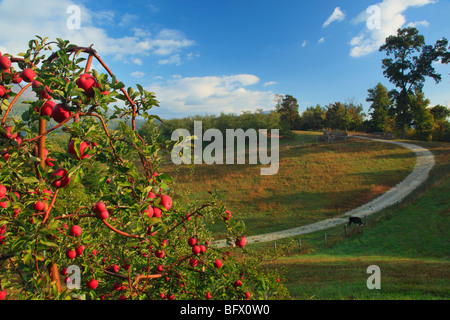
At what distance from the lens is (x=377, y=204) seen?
1933 cm

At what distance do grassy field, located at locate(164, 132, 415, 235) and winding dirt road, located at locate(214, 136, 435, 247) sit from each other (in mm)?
696

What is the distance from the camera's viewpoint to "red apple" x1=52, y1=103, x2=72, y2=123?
1477 mm

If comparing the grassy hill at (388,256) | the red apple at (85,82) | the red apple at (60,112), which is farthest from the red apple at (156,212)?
the grassy hill at (388,256)

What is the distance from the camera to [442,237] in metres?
12.1

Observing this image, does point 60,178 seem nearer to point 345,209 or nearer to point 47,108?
point 47,108

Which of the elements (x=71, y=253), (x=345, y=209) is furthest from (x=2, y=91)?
(x=345, y=209)

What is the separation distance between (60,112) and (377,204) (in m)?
22.3

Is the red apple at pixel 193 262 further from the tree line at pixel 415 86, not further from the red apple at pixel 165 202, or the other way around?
the tree line at pixel 415 86

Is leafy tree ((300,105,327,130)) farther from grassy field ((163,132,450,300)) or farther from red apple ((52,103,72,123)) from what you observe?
red apple ((52,103,72,123))

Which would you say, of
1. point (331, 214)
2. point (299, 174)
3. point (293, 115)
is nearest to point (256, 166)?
point (299, 174)

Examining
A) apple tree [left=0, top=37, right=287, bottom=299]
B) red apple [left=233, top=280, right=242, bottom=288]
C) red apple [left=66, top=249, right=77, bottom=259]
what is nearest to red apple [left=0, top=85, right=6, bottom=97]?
apple tree [left=0, top=37, right=287, bottom=299]

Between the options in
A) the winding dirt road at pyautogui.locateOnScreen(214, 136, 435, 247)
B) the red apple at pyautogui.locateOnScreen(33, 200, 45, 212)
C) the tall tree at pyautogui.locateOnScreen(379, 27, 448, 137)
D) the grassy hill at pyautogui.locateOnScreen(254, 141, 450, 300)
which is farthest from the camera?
the tall tree at pyautogui.locateOnScreen(379, 27, 448, 137)

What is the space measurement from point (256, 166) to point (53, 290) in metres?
32.6
